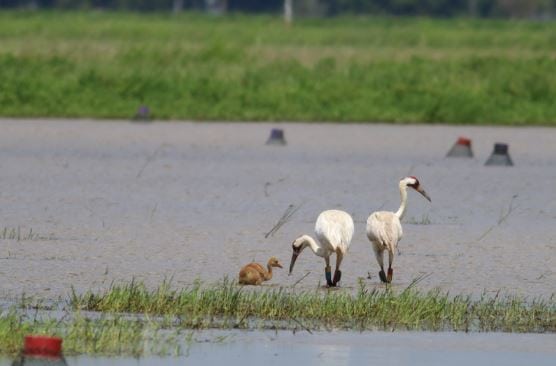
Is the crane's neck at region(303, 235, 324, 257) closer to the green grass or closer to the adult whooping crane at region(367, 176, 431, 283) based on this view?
the adult whooping crane at region(367, 176, 431, 283)

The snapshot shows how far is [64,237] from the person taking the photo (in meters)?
12.8

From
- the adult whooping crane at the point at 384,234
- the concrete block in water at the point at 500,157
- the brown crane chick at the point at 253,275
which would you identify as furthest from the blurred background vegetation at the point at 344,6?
the brown crane chick at the point at 253,275

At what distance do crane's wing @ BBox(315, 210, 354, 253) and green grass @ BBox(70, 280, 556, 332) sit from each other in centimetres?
92

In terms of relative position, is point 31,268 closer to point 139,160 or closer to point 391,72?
point 139,160

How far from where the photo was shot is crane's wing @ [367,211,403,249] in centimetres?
1053

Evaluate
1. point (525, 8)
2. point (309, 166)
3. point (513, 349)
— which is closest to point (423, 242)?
point (513, 349)

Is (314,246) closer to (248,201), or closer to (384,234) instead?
(384,234)

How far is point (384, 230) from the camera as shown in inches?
416

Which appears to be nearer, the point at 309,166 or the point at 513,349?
the point at 513,349

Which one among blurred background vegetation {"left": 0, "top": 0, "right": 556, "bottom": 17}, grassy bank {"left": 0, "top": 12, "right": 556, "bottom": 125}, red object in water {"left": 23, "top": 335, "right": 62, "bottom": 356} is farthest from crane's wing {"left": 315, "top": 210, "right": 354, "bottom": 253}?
blurred background vegetation {"left": 0, "top": 0, "right": 556, "bottom": 17}

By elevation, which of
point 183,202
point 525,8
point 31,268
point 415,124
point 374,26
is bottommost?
point 525,8

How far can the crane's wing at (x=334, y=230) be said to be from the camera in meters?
10.4

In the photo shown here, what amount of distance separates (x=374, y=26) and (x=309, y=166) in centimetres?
3702

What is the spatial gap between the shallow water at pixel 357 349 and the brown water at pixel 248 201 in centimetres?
167
